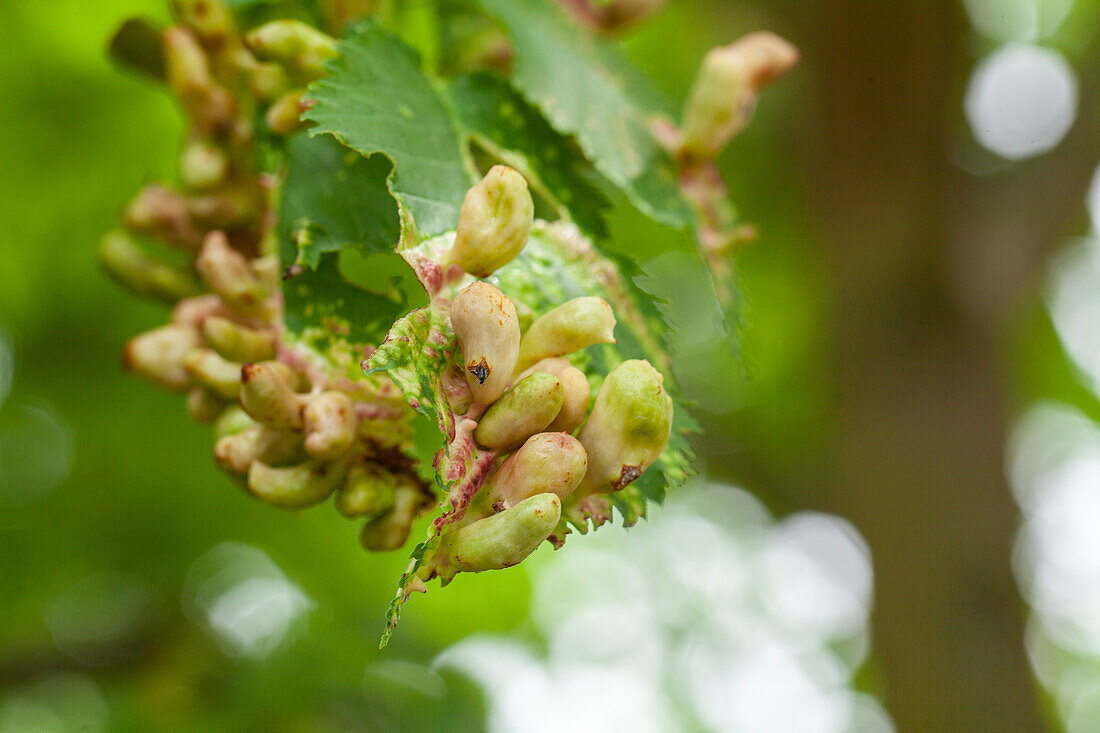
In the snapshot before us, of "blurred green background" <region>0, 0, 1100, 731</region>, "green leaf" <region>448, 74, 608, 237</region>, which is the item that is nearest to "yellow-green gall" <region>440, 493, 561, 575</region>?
"green leaf" <region>448, 74, 608, 237</region>

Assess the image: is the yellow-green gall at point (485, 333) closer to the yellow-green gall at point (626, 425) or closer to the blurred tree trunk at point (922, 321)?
the yellow-green gall at point (626, 425)

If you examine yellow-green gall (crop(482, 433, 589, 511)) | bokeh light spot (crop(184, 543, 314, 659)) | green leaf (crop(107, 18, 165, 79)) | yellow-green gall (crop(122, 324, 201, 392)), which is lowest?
bokeh light spot (crop(184, 543, 314, 659))

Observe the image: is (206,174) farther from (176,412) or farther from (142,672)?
(142,672)

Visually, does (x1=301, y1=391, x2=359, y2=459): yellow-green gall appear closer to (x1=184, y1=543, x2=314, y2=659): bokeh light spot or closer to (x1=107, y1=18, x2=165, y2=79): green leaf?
(x1=107, y1=18, x2=165, y2=79): green leaf

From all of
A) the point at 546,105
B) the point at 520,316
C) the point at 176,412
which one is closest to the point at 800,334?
the point at 176,412

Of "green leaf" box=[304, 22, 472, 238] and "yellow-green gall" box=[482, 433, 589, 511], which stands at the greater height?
"green leaf" box=[304, 22, 472, 238]

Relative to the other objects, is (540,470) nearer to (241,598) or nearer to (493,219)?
(493,219)

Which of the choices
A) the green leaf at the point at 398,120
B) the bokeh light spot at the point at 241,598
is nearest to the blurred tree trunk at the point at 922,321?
the bokeh light spot at the point at 241,598
